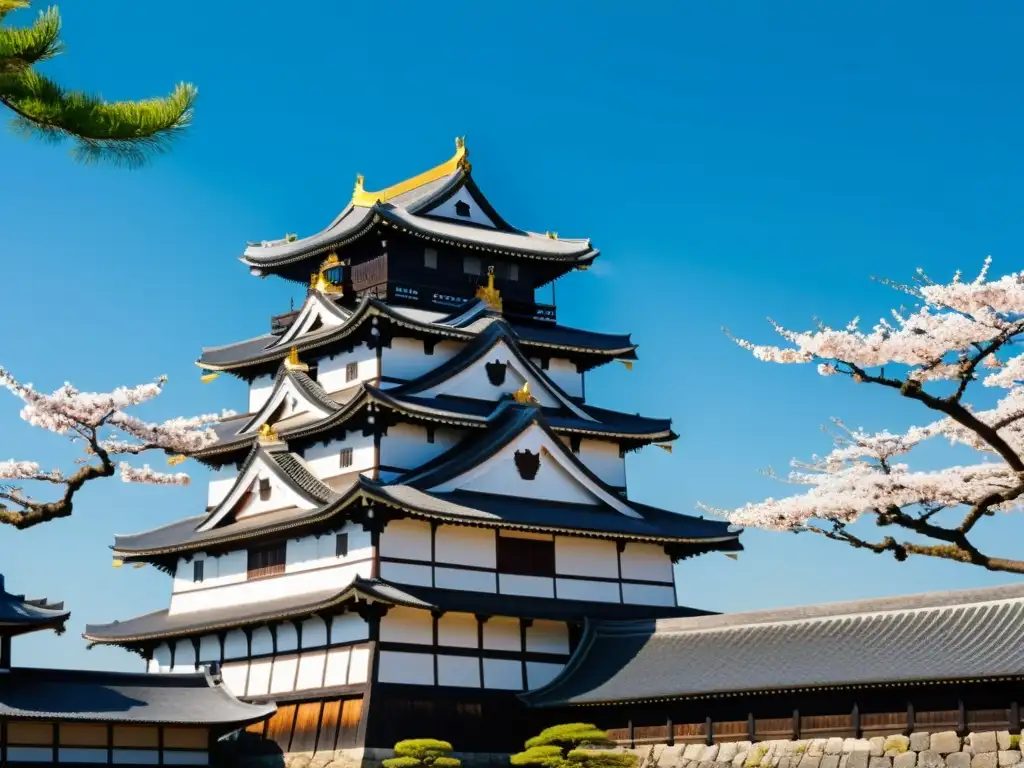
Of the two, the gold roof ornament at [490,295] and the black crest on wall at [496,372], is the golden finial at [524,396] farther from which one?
the gold roof ornament at [490,295]

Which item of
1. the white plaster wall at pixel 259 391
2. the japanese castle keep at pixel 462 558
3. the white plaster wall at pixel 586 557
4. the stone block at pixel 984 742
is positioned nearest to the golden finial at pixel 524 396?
the japanese castle keep at pixel 462 558

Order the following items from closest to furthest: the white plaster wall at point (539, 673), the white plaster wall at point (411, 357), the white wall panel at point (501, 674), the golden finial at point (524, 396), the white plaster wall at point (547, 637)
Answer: the white wall panel at point (501, 674)
the white plaster wall at point (539, 673)
the white plaster wall at point (547, 637)
the golden finial at point (524, 396)
the white plaster wall at point (411, 357)

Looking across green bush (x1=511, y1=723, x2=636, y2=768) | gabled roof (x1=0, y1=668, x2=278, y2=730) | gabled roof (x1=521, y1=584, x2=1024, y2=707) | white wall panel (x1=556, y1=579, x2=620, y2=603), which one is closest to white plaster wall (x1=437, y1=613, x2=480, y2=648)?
gabled roof (x1=521, y1=584, x2=1024, y2=707)

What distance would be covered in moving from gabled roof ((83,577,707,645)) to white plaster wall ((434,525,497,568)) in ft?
3.24

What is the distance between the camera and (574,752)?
108ft

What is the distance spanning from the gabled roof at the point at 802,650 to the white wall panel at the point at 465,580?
9.63 ft

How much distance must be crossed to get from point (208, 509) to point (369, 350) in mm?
7596

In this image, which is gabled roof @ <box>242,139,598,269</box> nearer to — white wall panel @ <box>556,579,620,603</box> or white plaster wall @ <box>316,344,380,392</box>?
white plaster wall @ <box>316,344,380,392</box>

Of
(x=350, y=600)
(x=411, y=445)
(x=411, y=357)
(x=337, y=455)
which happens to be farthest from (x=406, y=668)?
Result: (x=411, y=357)

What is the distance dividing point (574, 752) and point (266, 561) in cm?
1133

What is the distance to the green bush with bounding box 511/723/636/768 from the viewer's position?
3284cm

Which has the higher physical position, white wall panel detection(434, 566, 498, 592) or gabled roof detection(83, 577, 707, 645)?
white wall panel detection(434, 566, 498, 592)

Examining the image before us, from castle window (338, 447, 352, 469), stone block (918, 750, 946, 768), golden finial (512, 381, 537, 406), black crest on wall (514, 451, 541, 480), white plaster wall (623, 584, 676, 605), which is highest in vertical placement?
golden finial (512, 381, 537, 406)

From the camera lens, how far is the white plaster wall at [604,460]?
144 feet
